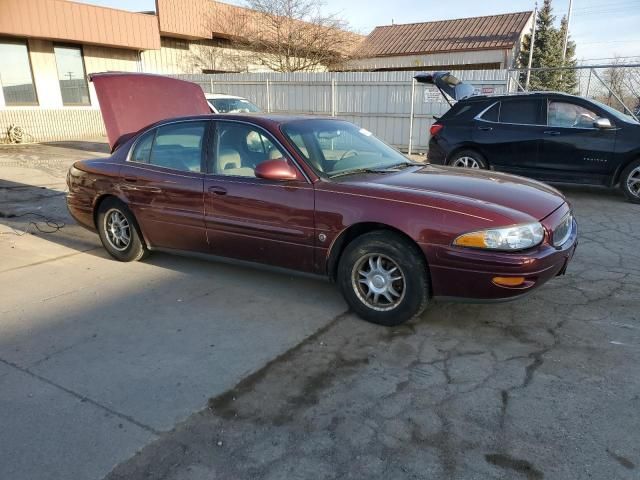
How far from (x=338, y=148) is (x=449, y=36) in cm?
2926

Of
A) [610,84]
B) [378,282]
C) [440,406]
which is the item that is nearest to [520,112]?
[610,84]

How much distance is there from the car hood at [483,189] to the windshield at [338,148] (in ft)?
0.99

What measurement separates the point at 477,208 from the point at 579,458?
1.60m

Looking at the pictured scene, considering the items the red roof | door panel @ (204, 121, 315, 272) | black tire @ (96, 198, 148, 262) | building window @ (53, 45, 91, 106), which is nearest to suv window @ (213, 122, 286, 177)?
door panel @ (204, 121, 315, 272)

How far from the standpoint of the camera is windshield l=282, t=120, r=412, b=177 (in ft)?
13.2

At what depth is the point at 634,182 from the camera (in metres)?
7.60

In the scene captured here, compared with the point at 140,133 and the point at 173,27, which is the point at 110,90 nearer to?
the point at 140,133

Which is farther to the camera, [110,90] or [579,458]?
[110,90]

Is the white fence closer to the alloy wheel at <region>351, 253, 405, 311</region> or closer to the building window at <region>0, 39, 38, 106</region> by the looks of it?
the building window at <region>0, 39, 38, 106</region>

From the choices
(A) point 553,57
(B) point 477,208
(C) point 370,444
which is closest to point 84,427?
(C) point 370,444

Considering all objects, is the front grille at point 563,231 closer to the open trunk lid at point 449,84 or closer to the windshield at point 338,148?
the windshield at point 338,148

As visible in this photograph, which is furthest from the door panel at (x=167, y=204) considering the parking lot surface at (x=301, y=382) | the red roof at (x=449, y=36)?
the red roof at (x=449, y=36)

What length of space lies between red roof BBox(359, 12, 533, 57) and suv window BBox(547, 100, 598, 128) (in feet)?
69.7

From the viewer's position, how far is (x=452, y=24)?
102 feet
